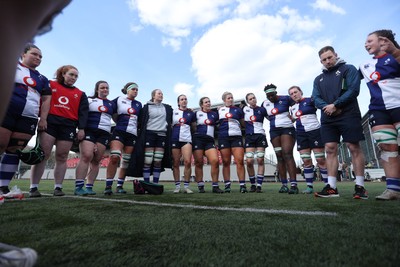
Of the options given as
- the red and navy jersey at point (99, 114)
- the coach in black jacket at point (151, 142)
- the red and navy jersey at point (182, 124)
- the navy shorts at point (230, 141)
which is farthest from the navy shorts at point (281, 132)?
the red and navy jersey at point (99, 114)

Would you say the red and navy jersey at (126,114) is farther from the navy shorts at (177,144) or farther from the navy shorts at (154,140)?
the navy shorts at (177,144)

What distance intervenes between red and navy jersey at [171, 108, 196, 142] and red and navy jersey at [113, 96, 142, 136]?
967 mm

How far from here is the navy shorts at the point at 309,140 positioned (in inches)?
212

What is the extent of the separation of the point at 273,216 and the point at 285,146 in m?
3.76

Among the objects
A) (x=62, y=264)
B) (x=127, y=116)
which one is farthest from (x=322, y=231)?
(x=127, y=116)

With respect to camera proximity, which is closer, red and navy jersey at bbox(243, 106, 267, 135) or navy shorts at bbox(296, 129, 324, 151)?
navy shorts at bbox(296, 129, 324, 151)

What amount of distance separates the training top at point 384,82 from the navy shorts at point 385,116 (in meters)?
0.06

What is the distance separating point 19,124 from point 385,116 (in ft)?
16.8

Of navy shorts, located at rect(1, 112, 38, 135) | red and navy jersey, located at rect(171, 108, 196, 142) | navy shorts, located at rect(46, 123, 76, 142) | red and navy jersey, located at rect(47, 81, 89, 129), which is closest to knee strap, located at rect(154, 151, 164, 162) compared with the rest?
red and navy jersey, located at rect(171, 108, 196, 142)

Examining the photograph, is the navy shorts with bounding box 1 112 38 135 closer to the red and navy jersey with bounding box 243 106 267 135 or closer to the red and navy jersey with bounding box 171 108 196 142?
the red and navy jersey with bounding box 171 108 196 142

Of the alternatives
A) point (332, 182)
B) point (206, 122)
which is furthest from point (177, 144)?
point (332, 182)

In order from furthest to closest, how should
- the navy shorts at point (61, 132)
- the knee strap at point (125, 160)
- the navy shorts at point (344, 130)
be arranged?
the knee strap at point (125, 160)
the navy shorts at point (61, 132)
the navy shorts at point (344, 130)

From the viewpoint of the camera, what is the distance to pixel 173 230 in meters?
1.64

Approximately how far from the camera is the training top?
3.29 m
